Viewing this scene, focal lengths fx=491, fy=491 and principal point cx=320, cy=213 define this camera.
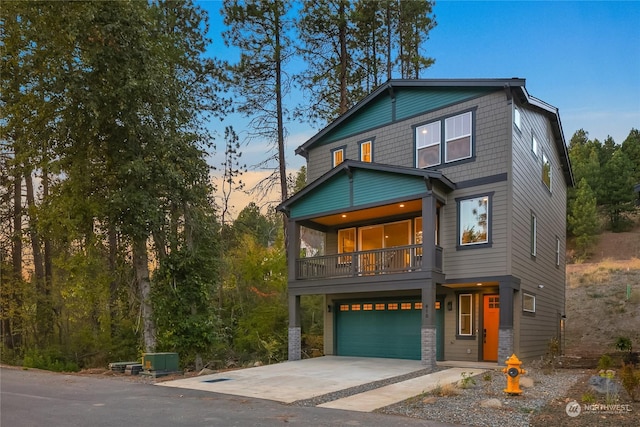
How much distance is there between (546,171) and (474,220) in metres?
6.04

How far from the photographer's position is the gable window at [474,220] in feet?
48.4

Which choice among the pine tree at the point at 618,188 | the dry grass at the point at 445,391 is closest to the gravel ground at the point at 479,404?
the dry grass at the point at 445,391

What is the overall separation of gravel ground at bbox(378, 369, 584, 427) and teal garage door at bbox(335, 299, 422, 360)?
532cm

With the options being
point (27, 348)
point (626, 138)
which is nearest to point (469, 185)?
point (27, 348)

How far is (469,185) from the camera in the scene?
15.2 meters

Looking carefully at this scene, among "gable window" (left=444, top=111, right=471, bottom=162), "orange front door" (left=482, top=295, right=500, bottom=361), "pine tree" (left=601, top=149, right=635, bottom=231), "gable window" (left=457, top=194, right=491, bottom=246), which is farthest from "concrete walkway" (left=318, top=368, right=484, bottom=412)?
"pine tree" (left=601, top=149, right=635, bottom=231)

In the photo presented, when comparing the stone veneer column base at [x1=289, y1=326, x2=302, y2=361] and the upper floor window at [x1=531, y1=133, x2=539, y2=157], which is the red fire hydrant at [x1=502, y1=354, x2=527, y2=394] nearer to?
the stone veneer column base at [x1=289, y1=326, x2=302, y2=361]

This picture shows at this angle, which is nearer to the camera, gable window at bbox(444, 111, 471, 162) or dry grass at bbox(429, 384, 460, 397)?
dry grass at bbox(429, 384, 460, 397)

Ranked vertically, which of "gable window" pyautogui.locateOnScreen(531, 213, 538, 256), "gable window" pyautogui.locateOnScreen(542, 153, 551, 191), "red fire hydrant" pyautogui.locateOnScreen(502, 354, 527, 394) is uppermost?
"gable window" pyautogui.locateOnScreen(542, 153, 551, 191)

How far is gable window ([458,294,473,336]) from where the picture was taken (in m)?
15.8

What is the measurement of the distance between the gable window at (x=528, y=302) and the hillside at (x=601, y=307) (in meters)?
3.73

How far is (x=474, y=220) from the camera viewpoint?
49.4 feet

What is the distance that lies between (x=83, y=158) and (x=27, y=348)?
12.4 m

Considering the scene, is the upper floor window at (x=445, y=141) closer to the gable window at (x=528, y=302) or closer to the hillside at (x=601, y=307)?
the gable window at (x=528, y=302)
